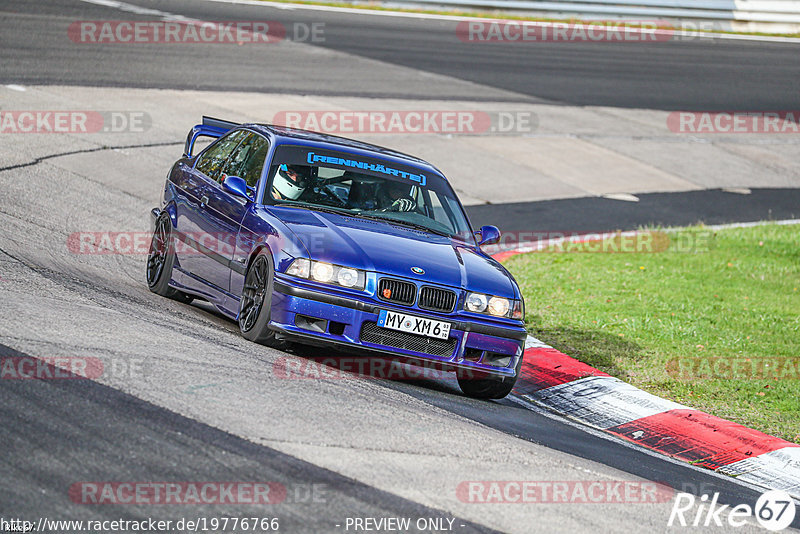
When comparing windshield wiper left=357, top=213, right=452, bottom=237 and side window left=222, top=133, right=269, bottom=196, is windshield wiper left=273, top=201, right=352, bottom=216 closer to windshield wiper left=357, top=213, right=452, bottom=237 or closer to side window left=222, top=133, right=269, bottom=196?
windshield wiper left=357, top=213, right=452, bottom=237

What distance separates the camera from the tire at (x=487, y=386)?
7707 mm

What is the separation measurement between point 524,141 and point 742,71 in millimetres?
10806

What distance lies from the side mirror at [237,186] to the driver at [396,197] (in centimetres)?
103

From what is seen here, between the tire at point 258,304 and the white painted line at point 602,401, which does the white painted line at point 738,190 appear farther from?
the tire at point 258,304

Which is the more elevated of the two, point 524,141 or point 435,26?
point 435,26

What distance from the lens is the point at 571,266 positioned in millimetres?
12695

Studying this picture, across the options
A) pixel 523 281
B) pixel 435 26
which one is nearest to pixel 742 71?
pixel 435 26

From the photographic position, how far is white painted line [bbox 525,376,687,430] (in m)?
8.02

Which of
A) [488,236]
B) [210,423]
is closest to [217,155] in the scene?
[488,236]

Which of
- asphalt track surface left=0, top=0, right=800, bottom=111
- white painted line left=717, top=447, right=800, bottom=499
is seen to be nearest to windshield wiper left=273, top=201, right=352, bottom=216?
white painted line left=717, top=447, right=800, bottom=499

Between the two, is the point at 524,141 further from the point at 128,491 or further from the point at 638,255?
the point at 128,491

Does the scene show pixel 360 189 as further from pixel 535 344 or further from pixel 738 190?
pixel 738 190

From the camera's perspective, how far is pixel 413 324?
721 centimetres

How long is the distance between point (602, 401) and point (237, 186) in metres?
3.14
